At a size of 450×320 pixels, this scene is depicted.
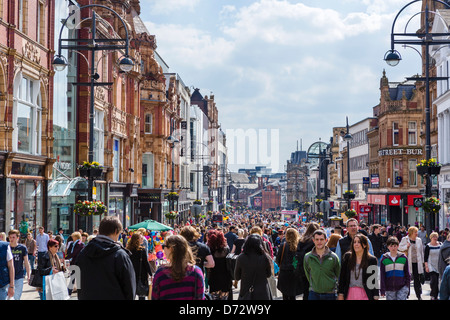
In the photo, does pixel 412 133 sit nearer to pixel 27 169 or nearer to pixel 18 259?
pixel 27 169

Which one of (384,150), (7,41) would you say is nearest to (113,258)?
(7,41)

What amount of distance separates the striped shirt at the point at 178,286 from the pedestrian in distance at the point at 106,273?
38cm

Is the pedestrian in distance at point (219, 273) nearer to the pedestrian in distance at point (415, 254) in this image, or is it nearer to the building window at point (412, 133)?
the pedestrian in distance at point (415, 254)

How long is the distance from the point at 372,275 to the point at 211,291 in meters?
3.13

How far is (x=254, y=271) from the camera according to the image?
29.7 feet

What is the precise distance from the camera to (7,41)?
2423cm

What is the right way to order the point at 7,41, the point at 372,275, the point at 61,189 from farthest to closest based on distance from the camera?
the point at 61,189, the point at 7,41, the point at 372,275

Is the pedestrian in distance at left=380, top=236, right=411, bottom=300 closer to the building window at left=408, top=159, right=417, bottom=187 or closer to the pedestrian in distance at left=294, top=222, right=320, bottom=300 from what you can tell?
the pedestrian in distance at left=294, top=222, right=320, bottom=300

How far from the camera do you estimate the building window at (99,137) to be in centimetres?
3731

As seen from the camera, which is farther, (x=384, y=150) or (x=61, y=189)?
(x=384, y=150)

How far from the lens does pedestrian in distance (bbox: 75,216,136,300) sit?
21.9 ft

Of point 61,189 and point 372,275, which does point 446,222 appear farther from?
point 372,275

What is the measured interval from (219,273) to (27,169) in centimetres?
1664
